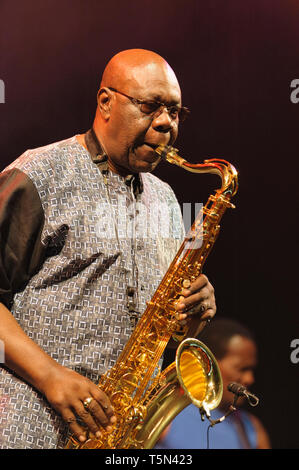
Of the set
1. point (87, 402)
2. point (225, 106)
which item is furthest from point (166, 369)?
point (225, 106)

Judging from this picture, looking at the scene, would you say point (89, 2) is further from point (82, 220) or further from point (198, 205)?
point (82, 220)

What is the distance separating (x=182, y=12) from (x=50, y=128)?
39.9 inches

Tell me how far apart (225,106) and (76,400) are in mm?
2156

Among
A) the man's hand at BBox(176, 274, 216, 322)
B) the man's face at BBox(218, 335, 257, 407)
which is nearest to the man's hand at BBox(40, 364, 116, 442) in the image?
the man's hand at BBox(176, 274, 216, 322)

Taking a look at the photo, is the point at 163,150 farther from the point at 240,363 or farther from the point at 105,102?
the point at 240,363

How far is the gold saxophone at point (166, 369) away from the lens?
88.6 inches

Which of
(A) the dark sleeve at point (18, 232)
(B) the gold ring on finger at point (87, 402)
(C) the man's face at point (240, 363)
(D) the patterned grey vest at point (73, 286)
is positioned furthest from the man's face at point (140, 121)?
(C) the man's face at point (240, 363)

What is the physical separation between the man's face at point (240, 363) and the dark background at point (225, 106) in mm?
56

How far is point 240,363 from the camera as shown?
3.65m

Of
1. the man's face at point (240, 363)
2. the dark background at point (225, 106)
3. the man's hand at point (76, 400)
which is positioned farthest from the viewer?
the man's face at point (240, 363)

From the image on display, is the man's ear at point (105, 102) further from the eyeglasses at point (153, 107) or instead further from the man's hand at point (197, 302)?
the man's hand at point (197, 302)

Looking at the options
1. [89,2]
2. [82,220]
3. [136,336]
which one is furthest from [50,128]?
[136,336]

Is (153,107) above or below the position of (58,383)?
above
